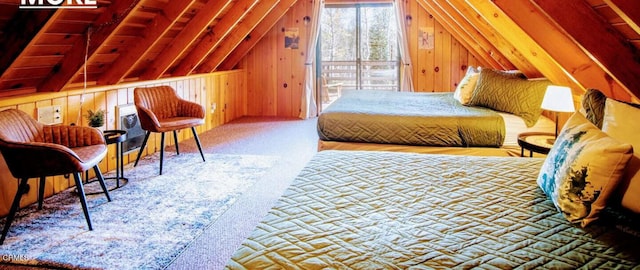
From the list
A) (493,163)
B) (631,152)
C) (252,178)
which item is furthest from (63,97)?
(631,152)

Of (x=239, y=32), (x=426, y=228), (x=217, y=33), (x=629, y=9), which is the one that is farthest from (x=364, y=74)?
(x=426, y=228)

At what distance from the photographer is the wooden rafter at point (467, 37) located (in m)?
4.75

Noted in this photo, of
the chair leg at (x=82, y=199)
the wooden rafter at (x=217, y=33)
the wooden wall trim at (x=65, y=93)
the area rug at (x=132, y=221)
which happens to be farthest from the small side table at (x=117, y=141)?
the wooden rafter at (x=217, y=33)

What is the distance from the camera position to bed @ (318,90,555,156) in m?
3.25

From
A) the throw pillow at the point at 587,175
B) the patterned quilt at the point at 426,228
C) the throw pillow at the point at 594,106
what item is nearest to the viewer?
the patterned quilt at the point at 426,228

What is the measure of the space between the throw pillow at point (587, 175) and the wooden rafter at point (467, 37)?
3.43 meters

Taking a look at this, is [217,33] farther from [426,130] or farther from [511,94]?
[511,94]

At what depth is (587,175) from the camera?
1.39 metres

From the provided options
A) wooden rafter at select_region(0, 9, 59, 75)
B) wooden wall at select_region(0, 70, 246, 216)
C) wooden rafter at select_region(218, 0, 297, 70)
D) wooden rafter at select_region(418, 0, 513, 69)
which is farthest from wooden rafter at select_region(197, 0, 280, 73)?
wooden rafter at select_region(0, 9, 59, 75)

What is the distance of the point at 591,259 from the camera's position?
1.14 meters

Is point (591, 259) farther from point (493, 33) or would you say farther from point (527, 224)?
point (493, 33)

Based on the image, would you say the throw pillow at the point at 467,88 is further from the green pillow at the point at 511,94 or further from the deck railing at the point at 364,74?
the deck railing at the point at 364,74

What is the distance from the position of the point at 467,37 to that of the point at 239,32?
110 inches

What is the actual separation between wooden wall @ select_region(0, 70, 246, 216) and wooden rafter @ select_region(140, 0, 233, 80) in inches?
10.9
